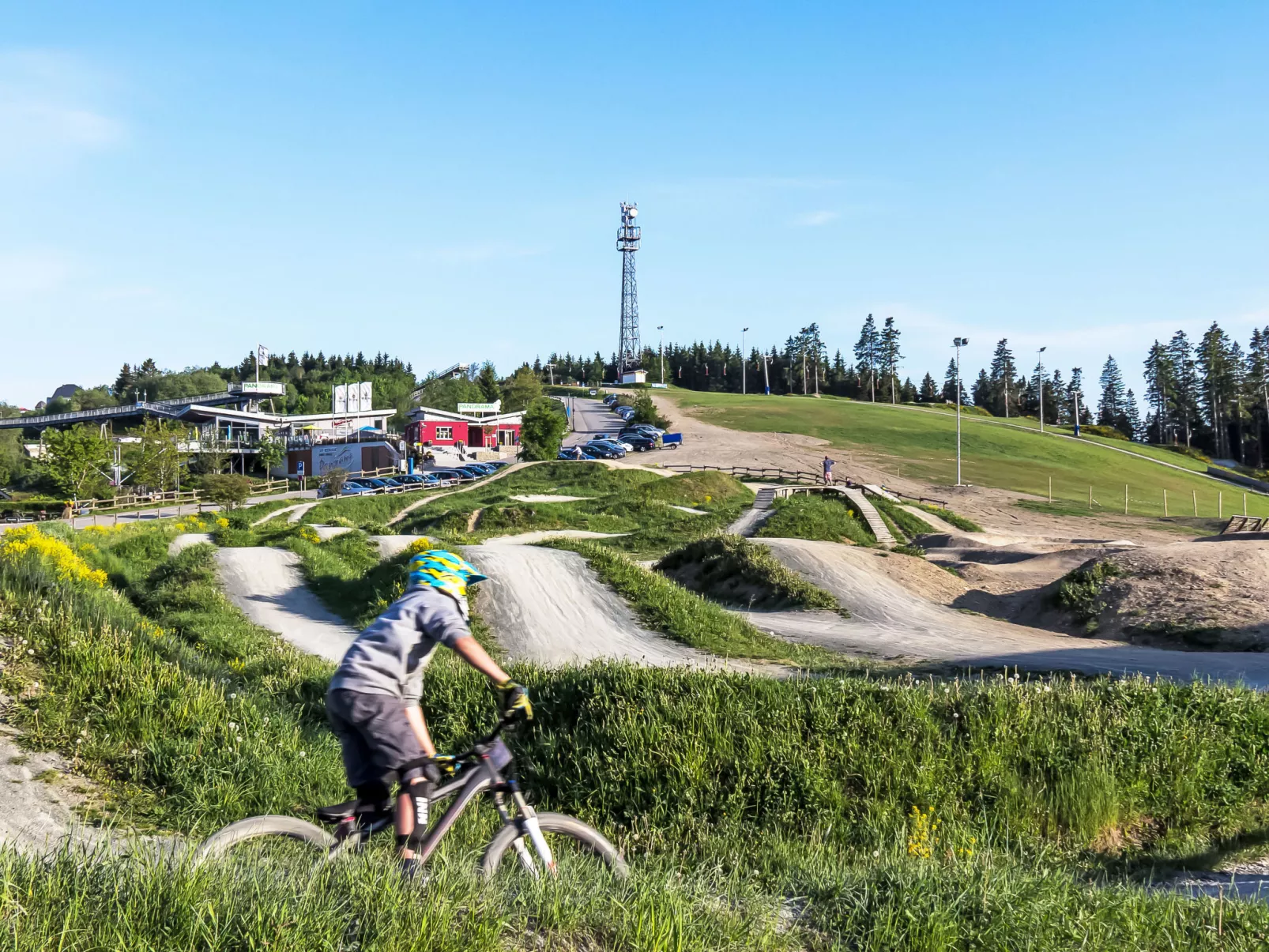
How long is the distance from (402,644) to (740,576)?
21.4m

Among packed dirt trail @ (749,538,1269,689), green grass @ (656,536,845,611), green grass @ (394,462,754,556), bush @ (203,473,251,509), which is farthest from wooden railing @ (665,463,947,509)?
bush @ (203,473,251,509)

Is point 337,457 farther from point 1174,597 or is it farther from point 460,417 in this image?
point 1174,597

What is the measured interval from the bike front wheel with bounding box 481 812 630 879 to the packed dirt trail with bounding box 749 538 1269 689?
1152 centimetres

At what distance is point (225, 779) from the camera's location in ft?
23.5

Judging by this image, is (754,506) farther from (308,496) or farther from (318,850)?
(318,850)

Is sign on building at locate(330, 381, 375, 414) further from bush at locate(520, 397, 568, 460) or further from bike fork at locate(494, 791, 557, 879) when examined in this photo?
bike fork at locate(494, 791, 557, 879)

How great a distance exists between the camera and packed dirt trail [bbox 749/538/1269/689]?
16.1m

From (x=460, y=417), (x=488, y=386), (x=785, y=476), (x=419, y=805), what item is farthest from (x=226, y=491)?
(x=488, y=386)

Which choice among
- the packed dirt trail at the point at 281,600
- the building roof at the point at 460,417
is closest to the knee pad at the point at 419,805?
the packed dirt trail at the point at 281,600

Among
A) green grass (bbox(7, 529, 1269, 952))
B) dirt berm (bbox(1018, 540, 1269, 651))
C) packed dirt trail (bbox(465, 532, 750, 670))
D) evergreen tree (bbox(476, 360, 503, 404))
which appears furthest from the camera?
evergreen tree (bbox(476, 360, 503, 404))

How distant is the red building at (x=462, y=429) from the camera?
9438cm

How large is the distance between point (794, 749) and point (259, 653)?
397 inches

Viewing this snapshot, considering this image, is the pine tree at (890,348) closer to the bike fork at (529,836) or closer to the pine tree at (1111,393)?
the pine tree at (1111,393)

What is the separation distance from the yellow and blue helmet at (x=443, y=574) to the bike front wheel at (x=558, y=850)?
132 centimetres
